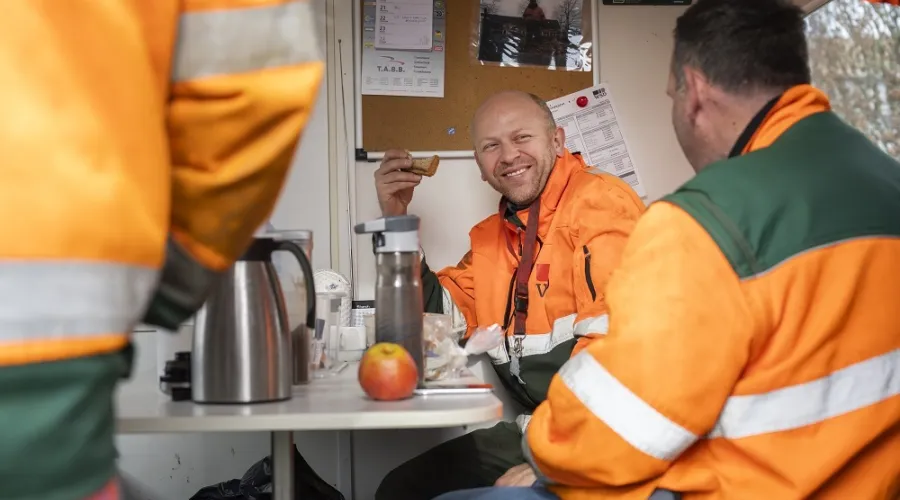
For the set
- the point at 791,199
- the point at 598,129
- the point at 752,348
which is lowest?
the point at 752,348

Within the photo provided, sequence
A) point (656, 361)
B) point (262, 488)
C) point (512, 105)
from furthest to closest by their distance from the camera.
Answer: point (512, 105) → point (262, 488) → point (656, 361)

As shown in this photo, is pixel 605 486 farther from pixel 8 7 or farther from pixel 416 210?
pixel 416 210

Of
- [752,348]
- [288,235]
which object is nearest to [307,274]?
[288,235]

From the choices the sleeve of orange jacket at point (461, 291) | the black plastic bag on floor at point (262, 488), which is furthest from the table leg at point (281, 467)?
the sleeve of orange jacket at point (461, 291)

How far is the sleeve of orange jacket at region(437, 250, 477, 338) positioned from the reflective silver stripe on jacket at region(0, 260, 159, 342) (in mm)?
2184

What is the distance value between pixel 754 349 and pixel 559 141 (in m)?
1.74

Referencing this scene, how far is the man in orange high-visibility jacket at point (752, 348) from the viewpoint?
1185mm

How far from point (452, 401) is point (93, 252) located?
900mm

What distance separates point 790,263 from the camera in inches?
46.8

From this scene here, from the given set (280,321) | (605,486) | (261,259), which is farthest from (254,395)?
(605,486)

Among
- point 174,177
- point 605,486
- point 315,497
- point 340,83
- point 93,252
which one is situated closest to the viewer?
point 93,252

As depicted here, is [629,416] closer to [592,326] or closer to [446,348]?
[446,348]

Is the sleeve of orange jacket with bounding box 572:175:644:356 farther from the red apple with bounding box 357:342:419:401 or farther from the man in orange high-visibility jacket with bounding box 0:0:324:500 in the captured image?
the man in orange high-visibility jacket with bounding box 0:0:324:500

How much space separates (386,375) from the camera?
1353 mm
